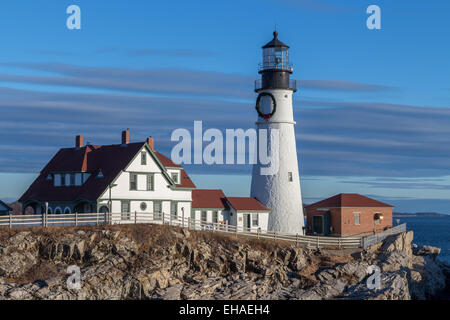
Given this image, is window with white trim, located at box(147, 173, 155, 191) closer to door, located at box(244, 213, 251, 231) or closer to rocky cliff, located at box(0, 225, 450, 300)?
rocky cliff, located at box(0, 225, 450, 300)

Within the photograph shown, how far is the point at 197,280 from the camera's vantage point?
39094mm

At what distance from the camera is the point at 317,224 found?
182ft

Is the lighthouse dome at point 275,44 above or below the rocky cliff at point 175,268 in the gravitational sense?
above

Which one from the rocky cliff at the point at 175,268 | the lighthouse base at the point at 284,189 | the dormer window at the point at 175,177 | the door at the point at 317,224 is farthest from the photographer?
the door at the point at 317,224

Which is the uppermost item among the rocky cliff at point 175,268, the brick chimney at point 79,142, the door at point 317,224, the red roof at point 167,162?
the brick chimney at point 79,142

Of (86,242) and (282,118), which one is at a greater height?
(282,118)

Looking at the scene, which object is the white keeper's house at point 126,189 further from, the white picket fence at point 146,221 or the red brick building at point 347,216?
the red brick building at point 347,216

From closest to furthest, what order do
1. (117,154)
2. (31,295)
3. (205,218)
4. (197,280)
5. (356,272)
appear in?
(31,295) → (197,280) → (356,272) → (117,154) → (205,218)

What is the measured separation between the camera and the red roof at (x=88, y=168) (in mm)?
46844

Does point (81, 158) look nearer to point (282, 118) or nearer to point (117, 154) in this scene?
point (117, 154)

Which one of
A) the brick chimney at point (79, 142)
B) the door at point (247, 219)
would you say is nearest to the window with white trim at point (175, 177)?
the door at point (247, 219)

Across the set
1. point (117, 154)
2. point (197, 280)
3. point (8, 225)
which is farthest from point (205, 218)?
point (8, 225)

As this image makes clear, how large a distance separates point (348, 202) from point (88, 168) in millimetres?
21124
